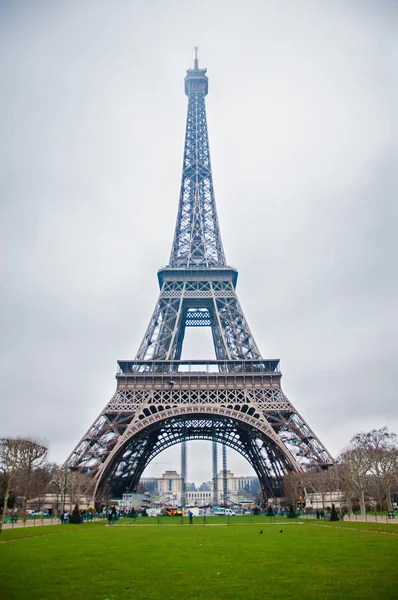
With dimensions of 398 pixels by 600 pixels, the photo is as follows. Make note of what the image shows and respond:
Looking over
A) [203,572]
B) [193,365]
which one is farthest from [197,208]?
[203,572]

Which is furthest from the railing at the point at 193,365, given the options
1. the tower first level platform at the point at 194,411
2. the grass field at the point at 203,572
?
the grass field at the point at 203,572

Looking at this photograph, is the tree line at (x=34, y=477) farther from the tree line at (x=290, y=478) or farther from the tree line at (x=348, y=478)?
the tree line at (x=348, y=478)

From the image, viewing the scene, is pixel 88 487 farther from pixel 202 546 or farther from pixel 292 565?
pixel 292 565

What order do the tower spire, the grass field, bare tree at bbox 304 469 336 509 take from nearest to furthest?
the grass field → bare tree at bbox 304 469 336 509 → the tower spire

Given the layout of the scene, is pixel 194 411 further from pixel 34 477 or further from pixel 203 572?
pixel 203 572

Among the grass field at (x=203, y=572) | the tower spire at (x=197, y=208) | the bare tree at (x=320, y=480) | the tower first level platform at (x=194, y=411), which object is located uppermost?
the tower spire at (x=197, y=208)

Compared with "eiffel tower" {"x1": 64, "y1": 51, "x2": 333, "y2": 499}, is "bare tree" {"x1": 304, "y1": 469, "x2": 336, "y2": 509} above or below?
below

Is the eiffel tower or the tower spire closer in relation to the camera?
the eiffel tower

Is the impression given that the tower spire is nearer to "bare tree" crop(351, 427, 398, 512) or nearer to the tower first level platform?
the tower first level platform

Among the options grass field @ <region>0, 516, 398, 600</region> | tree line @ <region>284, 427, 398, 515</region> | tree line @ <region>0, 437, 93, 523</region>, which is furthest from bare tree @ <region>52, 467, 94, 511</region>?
grass field @ <region>0, 516, 398, 600</region>
